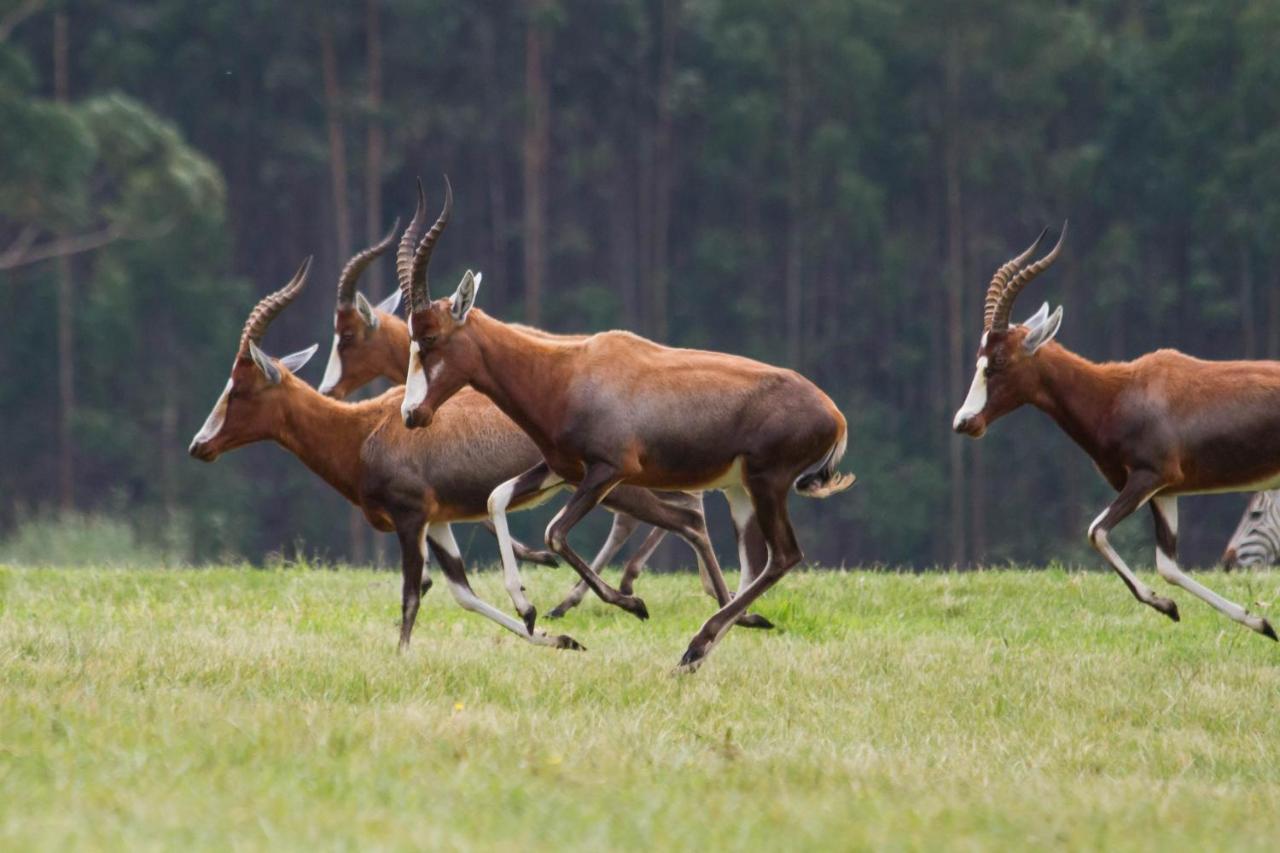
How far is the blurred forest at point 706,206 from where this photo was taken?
44906 mm

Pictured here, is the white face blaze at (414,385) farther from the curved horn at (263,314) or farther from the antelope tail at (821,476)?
the antelope tail at (821,476)

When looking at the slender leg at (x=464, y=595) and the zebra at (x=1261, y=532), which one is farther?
the zebra at (x=1261, y=532)

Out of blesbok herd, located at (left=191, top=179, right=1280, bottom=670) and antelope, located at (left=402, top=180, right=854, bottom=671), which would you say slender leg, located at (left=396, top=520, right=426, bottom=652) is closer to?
blesbok herd, located at (left=191, top=179, right=1280, bottom=670)

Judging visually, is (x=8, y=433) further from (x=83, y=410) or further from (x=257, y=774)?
(x=257, y=774)

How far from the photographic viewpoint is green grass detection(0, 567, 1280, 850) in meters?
6.93

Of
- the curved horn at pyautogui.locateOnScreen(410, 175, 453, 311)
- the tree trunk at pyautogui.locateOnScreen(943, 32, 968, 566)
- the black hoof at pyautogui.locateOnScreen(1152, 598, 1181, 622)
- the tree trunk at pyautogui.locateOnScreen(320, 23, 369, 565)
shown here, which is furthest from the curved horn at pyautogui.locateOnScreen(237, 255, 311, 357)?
the tree trunk at pyautogui.locateOnScreen(943, 32, 968, 566)

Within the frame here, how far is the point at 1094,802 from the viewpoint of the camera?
760 centimetres

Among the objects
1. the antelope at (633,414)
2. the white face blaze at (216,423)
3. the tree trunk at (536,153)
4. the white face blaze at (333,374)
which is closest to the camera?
the antelope at (633,414)

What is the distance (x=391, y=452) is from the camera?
11.6m

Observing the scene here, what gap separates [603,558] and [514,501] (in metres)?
2.58

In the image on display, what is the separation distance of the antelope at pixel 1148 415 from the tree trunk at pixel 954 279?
31674 mm

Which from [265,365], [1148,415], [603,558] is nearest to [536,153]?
[603,558]

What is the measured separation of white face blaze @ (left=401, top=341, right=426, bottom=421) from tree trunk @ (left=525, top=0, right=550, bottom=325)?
117ft

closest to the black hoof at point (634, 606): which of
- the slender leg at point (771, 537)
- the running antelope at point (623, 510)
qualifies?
the running antelope at point (623, 510)
